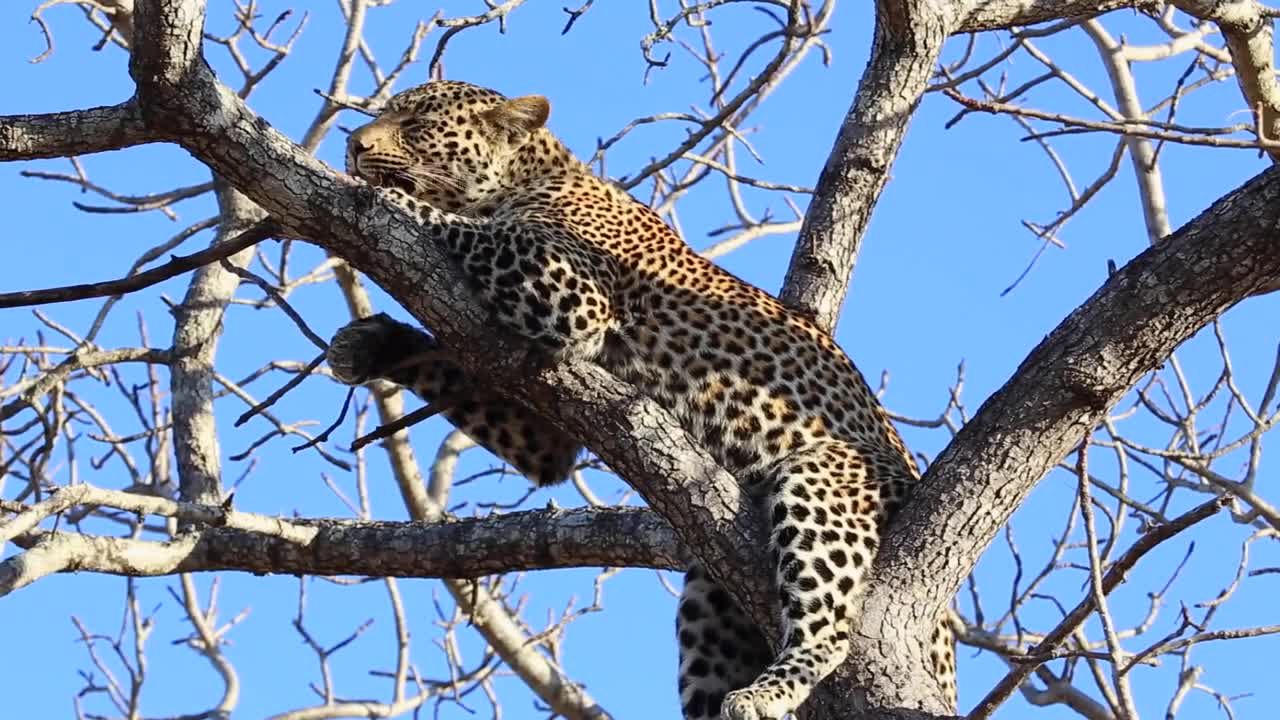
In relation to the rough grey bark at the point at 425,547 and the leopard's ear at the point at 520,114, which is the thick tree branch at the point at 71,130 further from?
the leopard's ear at the point at 520,114

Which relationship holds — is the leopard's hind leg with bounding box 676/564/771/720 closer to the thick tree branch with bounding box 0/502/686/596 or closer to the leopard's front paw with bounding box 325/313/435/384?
the thick tree branch with bounding box 0/502/686/596

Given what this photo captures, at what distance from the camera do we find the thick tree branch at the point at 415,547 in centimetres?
733

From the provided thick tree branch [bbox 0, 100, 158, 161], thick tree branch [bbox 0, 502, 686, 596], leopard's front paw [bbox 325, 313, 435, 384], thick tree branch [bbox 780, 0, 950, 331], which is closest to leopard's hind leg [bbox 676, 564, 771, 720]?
thick tree branch [bbox 0, 502, 686, 596]

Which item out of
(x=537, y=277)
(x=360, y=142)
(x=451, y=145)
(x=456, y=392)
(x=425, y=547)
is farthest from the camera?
(x=451, y=145)

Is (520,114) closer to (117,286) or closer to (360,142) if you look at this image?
(360,142)

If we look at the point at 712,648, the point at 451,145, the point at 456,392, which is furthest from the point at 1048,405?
the point at 451,145

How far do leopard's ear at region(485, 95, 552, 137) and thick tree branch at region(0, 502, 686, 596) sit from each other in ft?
6.10

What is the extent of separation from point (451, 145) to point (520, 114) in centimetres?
35

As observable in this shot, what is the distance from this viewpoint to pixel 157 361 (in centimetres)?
877

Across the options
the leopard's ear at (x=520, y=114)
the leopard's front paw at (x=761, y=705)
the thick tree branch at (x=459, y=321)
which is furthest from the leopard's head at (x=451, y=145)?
the leopard's front paw at (x=761, y=705)

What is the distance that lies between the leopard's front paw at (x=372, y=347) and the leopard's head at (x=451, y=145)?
1.15 metres

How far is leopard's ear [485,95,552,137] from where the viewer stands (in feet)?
27.2

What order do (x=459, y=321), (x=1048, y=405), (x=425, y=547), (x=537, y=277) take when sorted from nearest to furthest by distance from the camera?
1. (x=1048, y=405)
2. (x=459, y=321)
3. (x=537, y=277)
4. (x=425, y=547)

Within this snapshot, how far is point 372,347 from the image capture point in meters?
7.00
